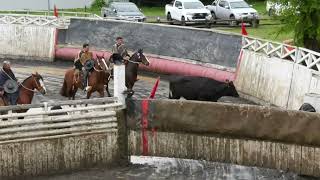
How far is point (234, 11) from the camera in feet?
137

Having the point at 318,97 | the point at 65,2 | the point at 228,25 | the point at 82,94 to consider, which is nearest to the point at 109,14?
the point at 228,25

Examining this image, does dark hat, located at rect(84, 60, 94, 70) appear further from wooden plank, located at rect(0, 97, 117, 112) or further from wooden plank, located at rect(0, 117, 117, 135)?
wooden plank, located at rect(0, 117, 117, 135)

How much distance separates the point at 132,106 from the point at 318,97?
5186mm

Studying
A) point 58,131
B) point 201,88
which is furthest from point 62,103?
point 201,88

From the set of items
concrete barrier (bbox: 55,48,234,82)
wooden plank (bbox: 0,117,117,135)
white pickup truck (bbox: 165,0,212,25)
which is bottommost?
concrete barrier (bbox: 55,48,234,82)

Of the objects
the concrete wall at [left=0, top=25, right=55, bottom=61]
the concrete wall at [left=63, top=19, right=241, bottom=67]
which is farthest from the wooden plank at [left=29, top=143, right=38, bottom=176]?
the concrete wall at [left=0, top=25, right=55, bottom=61]

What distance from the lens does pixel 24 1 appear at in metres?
53.5

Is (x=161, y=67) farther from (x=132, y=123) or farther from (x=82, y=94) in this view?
(x=132, y=123)

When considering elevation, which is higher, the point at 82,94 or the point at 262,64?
the point at 262,64

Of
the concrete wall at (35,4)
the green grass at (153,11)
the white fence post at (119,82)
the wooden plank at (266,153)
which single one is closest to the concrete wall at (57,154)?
the white fence post at (119,82)

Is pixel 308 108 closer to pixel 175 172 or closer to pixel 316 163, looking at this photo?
pixel 316 163

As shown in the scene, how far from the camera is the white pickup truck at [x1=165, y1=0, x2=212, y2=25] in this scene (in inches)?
1610

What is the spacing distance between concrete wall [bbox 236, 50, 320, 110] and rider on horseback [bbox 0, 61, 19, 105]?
890 cm

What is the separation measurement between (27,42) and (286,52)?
15.9m
